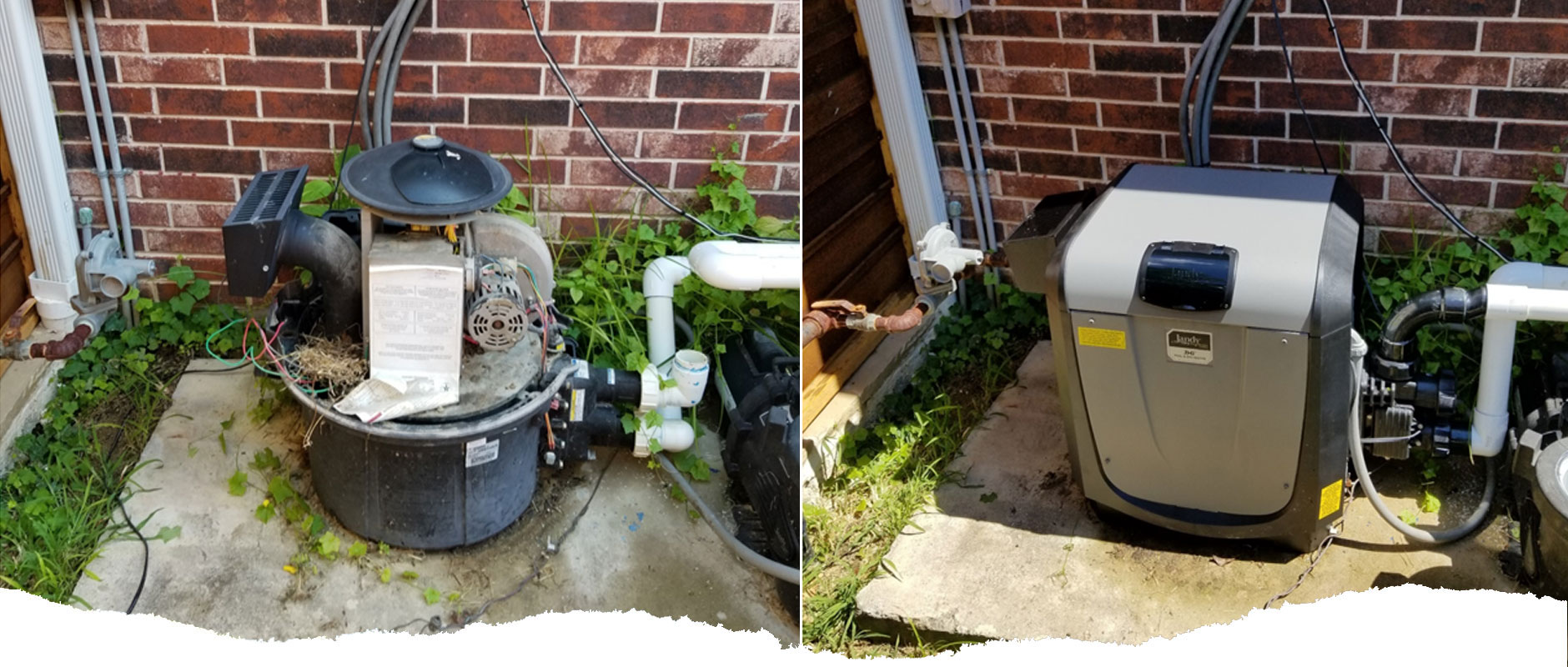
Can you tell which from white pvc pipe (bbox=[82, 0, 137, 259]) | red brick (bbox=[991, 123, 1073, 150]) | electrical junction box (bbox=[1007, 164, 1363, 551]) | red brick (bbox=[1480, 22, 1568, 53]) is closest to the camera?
electrical junction box (bbox=[1007, 164, 1363, 551])

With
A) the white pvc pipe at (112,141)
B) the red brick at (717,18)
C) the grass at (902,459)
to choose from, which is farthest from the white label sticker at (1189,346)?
the white pvc pipe at (112,141)

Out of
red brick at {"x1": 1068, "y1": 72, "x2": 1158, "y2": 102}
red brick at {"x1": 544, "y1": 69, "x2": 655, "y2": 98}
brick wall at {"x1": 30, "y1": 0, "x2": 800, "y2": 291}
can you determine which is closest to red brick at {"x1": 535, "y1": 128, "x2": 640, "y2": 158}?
brick wall at {"x1": 30, "y1": 0, "x2": 800, "y2": 291}

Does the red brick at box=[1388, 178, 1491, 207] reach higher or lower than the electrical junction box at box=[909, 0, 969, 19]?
lower

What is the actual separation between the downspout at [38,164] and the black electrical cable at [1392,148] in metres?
3.07

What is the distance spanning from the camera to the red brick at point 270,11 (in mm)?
3018

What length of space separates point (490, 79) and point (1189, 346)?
181 centimetres

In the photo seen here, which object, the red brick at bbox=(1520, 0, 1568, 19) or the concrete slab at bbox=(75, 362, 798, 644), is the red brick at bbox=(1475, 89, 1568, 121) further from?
the concrete slab at bbox=(75, 362, 798, 644)

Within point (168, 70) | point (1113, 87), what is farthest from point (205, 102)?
point (1113, 87)

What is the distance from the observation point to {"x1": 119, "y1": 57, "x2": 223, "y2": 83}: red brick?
121 inches

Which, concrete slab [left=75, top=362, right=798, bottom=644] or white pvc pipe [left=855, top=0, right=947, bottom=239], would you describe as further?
white pvc pipe [left=855, top=0, right=947, bottom=239]

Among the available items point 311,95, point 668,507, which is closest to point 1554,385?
point 668,507

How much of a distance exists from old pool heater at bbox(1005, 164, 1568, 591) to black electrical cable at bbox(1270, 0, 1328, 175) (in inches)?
18.6

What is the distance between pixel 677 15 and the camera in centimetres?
316

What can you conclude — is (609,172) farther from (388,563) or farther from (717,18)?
(388,563)
